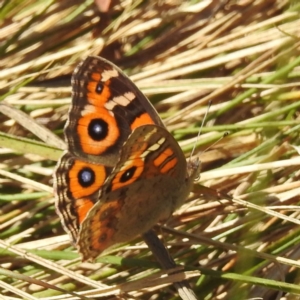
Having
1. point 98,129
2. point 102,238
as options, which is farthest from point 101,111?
point 102,238

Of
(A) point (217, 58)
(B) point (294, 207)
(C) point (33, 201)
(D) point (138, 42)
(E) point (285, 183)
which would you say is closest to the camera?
(B) point (294, 207)

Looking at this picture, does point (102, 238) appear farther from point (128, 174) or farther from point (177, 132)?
point (177, 132)

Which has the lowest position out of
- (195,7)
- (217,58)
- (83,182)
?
(83,182)

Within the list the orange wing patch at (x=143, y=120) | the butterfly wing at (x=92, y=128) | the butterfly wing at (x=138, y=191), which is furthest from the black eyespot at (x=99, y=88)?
the butterfly wing at (x=138, y=191)

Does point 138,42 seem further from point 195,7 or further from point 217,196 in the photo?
point 217,196

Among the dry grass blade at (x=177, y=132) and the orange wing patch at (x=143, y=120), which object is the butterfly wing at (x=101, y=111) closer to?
the orange wing patch at (x=143, y=120)

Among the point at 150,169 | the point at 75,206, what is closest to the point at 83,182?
the point at 75,206

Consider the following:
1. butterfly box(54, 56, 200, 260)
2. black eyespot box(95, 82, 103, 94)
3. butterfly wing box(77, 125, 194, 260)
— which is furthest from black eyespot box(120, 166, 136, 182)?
black eyespot box(95, 82, 103, 94)
